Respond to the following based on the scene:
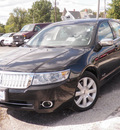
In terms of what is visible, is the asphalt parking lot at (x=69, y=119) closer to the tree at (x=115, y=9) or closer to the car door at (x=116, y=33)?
the car door at (x=116, y=33)

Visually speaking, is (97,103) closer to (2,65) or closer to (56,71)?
(56,71)

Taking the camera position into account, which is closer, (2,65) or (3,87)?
(3,87)

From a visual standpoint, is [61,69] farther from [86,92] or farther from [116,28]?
[116,28]

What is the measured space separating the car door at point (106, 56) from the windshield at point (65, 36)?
0.87ft

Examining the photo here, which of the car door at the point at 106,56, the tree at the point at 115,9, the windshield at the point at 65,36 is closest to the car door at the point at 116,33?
the car door at the point at 106,56

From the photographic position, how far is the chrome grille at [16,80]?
2.85 m

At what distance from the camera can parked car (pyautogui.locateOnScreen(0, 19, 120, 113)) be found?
2.86 metres

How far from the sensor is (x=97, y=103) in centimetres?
372

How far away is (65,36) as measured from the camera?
4133 mm

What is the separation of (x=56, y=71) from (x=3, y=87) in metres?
0.79

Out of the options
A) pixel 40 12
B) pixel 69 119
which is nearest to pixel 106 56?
pixel 69 119

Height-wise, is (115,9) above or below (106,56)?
above

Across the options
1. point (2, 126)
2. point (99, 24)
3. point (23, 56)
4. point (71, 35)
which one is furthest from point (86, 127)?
point (99, 24)

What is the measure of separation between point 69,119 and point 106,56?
4.91 ft
